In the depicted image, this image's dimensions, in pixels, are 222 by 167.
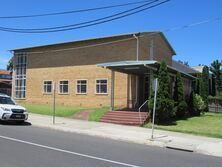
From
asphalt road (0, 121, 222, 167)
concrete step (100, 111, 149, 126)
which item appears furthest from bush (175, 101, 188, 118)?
asphalt road (0, 121, 222, 167)

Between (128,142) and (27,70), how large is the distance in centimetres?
2611

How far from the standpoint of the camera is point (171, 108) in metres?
22.3

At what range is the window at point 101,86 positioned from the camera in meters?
31.5

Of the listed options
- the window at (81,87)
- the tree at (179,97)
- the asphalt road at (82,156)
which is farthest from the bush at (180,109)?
the asphalt road at (82,156)

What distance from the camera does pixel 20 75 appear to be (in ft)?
133

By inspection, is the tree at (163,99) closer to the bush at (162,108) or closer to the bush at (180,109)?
the bush at (162,108)

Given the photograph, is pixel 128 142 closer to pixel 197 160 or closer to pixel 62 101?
pixel 197 160

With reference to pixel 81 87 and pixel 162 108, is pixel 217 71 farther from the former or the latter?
pixel 162 108

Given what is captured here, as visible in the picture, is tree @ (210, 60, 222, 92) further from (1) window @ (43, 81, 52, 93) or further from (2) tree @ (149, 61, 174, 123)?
(2) tree @ (149, 61, 174, 123)

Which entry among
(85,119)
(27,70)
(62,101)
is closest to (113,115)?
(85,119)

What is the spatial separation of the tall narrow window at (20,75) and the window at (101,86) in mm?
11408

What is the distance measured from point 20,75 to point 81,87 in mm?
10120

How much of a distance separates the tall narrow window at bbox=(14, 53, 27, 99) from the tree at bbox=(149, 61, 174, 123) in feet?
70.0

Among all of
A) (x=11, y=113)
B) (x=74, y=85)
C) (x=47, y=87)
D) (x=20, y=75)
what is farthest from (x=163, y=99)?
(x=20, y=75)
